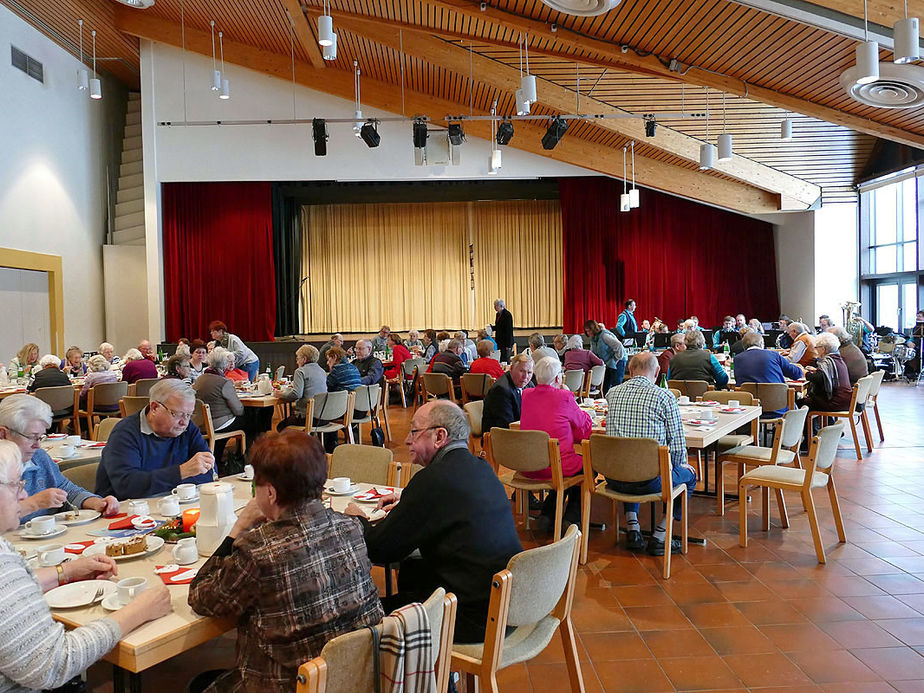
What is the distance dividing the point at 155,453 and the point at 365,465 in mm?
981

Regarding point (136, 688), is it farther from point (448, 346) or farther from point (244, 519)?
point (448, 346)

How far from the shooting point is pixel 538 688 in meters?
3.07

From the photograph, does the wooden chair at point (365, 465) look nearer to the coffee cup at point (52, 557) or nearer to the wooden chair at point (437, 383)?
the coffee cup at point (52, 557)

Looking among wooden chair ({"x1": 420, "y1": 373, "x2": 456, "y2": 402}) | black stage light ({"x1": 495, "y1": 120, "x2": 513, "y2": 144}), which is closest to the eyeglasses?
wooden chair ({"x1": 420, "y1": 373, "x2": 456, "y2": 402})

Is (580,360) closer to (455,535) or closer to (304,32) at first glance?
(304,32)

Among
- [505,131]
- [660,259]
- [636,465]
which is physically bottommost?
[636,465]

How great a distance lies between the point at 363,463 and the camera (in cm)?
371

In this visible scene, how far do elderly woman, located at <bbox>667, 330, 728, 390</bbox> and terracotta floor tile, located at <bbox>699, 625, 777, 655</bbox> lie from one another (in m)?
4.07

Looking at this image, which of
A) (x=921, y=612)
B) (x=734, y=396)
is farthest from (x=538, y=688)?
(x=734, y=396)

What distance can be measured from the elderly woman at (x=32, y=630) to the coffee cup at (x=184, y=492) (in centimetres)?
116

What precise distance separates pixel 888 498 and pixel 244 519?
17.6ft

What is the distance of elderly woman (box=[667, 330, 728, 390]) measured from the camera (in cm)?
734

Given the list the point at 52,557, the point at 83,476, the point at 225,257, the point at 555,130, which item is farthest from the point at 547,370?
the point at 225,257

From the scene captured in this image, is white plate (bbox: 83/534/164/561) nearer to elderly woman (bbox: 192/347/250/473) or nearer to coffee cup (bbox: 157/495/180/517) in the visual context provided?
coffee cup (bbox: 157/495/180/517)
